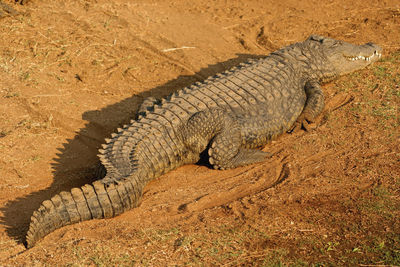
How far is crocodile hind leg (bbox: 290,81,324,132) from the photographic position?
20.7 ft

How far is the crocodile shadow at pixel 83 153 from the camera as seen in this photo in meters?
4.74

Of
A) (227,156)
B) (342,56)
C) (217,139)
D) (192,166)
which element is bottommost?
(192,166)

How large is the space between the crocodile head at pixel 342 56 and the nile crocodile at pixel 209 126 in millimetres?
20

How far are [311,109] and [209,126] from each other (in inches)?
69.1

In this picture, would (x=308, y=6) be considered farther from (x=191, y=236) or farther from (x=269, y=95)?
(x=191, y=236)

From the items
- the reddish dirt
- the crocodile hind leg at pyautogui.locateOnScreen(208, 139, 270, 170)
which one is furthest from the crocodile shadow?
the crocodile hind leg at pyautogui.locateOnScreen(208, 139, 270, 170)

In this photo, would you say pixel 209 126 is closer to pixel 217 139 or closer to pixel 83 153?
pixel 217 139

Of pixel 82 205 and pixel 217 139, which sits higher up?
pixel 217 139

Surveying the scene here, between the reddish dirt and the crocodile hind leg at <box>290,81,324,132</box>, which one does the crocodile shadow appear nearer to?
the reddish dirt

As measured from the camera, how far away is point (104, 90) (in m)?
7.29

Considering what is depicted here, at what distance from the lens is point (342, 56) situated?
732 centimetres

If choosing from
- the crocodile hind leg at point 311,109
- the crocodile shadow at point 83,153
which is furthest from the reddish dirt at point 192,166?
the crocodile hind leg at point 311,109

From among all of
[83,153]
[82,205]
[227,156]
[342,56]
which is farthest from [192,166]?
[342,56]

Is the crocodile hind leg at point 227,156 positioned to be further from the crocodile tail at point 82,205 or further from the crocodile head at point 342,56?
the crocodile head at point 342,56
